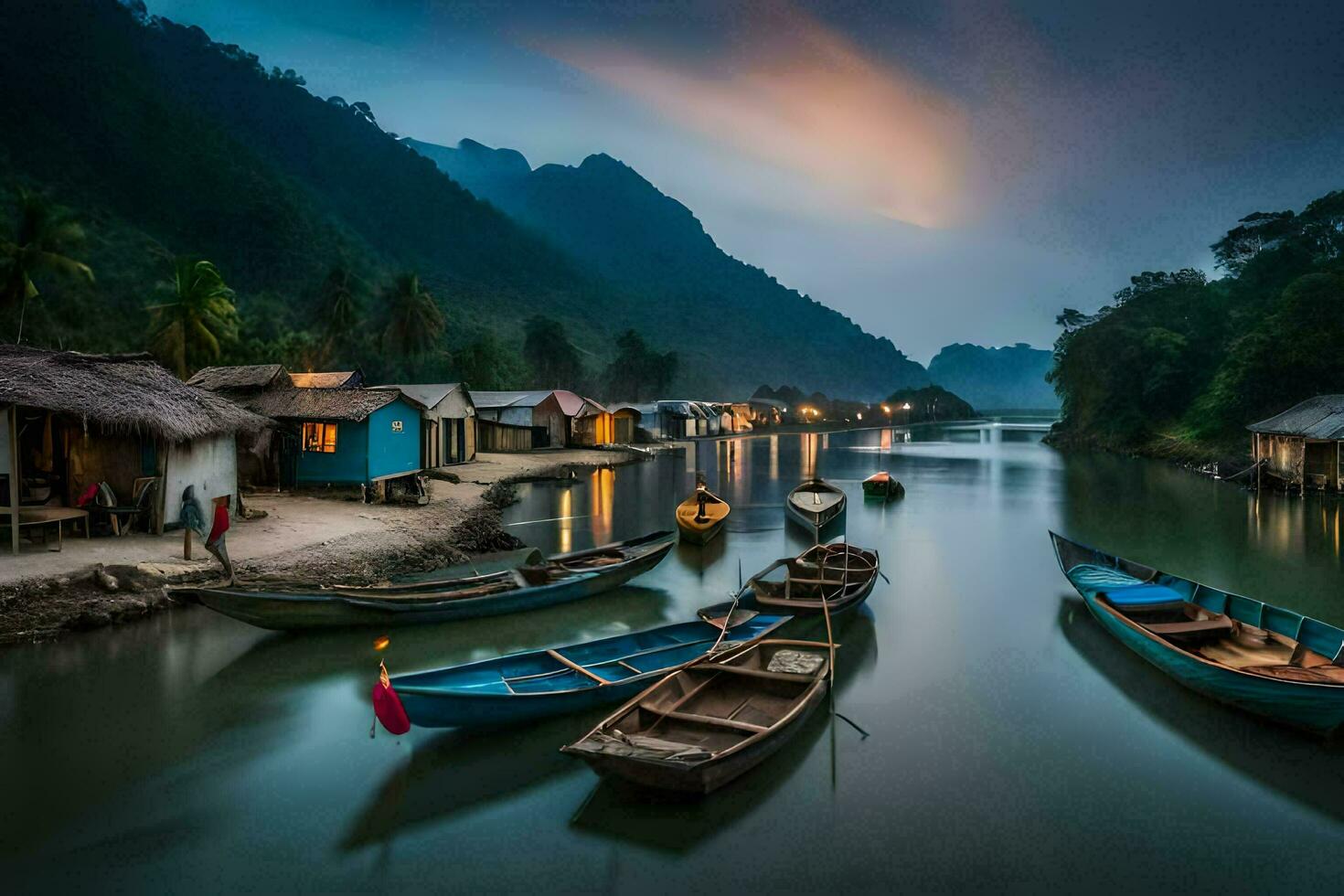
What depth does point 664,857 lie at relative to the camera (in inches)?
244

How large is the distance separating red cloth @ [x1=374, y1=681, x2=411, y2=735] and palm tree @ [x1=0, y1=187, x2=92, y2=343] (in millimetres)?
30054

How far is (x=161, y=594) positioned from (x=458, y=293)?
288ft

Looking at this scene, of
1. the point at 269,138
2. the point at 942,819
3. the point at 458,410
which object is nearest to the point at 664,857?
the point at 942,819

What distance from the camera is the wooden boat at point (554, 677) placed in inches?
282

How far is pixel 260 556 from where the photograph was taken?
1308 cm

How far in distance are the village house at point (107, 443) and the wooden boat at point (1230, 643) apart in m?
15.6

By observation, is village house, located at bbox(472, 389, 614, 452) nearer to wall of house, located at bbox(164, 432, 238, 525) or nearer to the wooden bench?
wall of house, located at bbox(164, 432, 238, 525)

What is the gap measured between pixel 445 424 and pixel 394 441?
6.92m

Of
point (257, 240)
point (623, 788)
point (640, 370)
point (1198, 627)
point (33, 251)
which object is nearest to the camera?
point (623, 788)

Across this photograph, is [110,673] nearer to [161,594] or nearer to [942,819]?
[161,594]

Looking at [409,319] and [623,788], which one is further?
[409,319]

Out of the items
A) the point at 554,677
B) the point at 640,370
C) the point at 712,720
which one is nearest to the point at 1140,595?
the point at 712,720

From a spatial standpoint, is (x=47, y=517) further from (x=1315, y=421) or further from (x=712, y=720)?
(x=1315, y=421)

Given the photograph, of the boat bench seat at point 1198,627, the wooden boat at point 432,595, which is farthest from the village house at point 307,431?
the boat bench seat at point 1198,627
